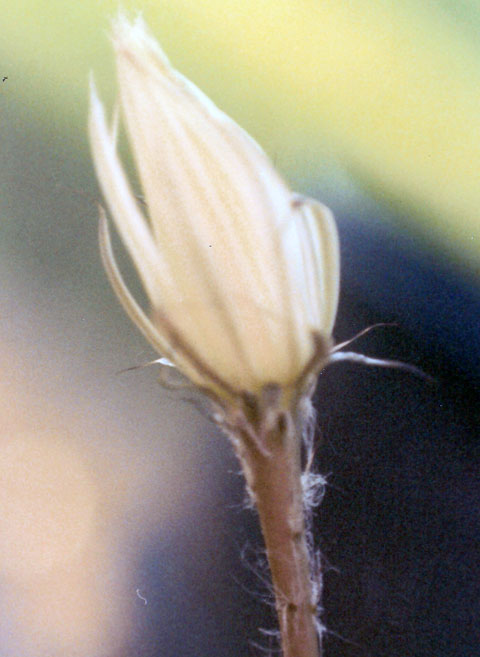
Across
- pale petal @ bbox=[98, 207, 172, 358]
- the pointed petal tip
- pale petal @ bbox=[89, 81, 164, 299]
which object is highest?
the pointed petal tip

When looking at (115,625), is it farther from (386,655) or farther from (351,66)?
(351,66)

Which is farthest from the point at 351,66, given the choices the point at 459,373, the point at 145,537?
the point at 145,537

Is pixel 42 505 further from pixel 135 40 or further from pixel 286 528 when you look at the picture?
pixel 135 40

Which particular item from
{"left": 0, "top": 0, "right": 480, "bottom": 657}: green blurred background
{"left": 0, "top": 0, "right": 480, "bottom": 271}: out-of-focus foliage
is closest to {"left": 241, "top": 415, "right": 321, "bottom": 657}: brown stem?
{"left": 0, "top": 0, "right": 480, "bottom": 657}: green blurred background

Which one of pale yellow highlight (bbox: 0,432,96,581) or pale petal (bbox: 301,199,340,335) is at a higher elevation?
pale petal (bbox: 301,199,340,335)

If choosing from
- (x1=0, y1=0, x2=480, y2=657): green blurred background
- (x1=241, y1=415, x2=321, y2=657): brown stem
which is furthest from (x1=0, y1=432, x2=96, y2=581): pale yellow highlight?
(x1=241, y1=415, x2=321, y2=657): brown stem

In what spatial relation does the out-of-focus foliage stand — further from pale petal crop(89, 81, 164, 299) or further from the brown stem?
the brown stem
